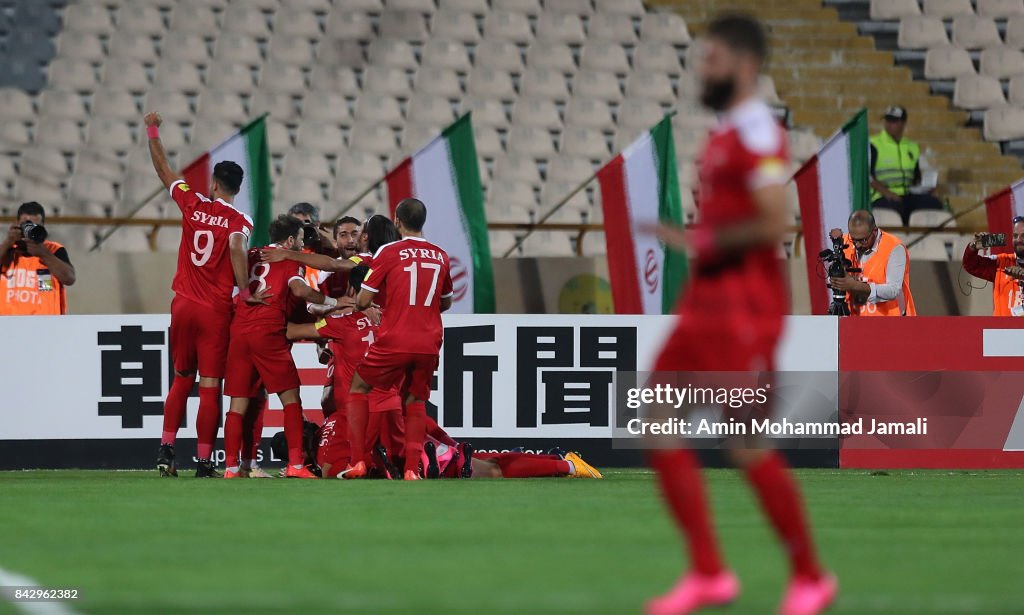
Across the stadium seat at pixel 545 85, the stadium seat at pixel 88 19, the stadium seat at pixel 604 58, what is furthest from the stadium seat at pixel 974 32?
the stadium seat at pixel 88 19

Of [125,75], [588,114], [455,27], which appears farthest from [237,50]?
[588,114]

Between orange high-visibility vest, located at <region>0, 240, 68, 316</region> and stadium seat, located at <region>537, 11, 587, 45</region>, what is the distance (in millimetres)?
9107

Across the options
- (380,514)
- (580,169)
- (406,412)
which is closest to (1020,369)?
(406,412)

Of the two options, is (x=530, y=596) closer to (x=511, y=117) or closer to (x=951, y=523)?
(x=951, y=523)

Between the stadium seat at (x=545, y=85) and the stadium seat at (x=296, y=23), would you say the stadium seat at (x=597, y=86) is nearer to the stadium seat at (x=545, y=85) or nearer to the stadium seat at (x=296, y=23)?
the stadium seat at (x=545, y=85)

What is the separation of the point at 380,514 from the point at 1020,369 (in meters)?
6.29

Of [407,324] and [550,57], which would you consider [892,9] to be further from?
[407,324]

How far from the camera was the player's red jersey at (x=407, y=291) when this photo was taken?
10750 mm

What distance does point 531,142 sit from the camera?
1958 centimetres

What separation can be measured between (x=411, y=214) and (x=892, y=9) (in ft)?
42.0

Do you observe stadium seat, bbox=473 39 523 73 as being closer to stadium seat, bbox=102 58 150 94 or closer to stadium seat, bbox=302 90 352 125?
stadium seat, bbox=302 90 352 125

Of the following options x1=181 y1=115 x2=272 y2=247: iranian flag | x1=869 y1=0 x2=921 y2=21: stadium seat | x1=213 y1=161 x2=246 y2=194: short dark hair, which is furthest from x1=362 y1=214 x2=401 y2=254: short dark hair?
x1=869 y1=0 x2=921 y2=21: stadium seat

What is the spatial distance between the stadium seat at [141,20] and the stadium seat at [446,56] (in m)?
3.37

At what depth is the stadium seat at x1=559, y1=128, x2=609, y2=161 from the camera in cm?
1953
